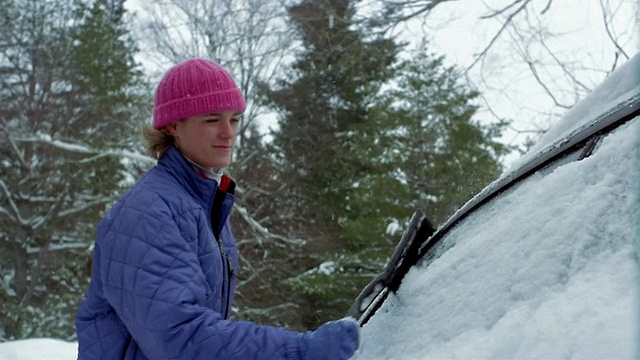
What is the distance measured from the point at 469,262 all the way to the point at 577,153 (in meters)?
0.31

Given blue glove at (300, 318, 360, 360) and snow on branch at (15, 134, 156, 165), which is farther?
snow on branch at (15, 134, 156, 165)

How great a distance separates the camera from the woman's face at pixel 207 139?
1.63m

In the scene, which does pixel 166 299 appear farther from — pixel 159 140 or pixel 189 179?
pixel 159 140

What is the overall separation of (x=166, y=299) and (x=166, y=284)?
0.03m

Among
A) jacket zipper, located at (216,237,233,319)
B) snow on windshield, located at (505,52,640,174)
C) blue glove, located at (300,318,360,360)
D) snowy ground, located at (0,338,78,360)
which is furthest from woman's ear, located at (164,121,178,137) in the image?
snowy ground, located at (0,338,78,360)

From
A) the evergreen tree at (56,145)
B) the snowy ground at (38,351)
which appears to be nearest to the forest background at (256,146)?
the evergreen tree at (56,145)

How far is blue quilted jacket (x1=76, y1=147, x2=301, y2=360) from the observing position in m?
1.26

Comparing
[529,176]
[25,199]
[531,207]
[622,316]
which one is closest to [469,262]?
[531,207]

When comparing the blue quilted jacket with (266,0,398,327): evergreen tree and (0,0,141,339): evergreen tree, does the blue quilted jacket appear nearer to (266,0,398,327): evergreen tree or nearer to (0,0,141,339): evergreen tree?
(0,0,141,339): evergreen tree

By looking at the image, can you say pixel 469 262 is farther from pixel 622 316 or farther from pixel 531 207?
pixel 622 316

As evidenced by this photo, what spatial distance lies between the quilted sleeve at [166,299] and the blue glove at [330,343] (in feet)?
0.07

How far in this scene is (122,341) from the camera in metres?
1.43

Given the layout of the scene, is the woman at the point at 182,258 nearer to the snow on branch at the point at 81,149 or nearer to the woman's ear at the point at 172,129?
the woman's ear at the point at 172,129

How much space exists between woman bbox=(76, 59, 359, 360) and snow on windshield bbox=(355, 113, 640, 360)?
0.21 m
